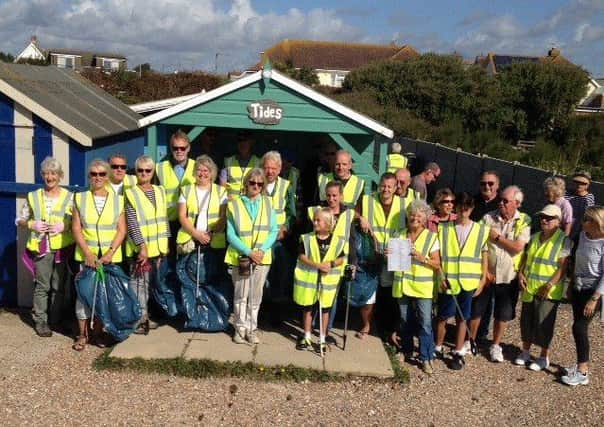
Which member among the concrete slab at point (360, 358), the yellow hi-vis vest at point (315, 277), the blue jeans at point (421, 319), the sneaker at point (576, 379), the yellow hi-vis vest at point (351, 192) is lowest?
the sneaker at point (576, 379)

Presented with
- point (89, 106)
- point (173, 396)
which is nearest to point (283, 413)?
point (173, 396)

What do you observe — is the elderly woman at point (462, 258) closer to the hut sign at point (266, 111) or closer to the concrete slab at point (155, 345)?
the hut sign at point (266, 111)

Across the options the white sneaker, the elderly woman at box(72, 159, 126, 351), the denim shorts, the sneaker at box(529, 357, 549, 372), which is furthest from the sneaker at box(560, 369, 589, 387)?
the elderly woman at box(72, 159, 126, 351)

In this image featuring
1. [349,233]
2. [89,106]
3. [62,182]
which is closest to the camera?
[349,233]

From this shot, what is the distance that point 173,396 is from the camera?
496 cm

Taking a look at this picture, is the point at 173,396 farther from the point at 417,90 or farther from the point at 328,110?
the point at 417,90

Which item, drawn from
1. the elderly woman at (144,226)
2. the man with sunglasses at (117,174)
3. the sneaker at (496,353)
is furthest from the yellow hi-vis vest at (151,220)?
the sneaker at (496,353)

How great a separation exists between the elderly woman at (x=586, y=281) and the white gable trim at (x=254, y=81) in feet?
7.88

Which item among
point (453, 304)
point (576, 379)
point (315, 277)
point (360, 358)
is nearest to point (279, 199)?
point (315, 277)

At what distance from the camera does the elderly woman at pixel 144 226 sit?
5570 mm

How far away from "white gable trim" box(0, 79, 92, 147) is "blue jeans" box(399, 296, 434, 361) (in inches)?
140

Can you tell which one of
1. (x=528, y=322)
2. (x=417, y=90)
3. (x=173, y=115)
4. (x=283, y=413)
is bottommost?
(x=283, y=413)

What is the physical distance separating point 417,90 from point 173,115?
28.4m

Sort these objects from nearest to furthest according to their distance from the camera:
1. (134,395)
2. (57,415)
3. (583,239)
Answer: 1. (57,415)
2. (134,395)
3. (583,239)
